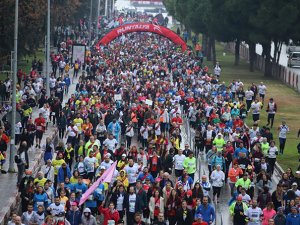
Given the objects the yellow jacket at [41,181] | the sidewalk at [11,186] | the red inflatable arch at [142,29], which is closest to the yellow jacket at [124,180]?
the yellow jacket at [41,181]

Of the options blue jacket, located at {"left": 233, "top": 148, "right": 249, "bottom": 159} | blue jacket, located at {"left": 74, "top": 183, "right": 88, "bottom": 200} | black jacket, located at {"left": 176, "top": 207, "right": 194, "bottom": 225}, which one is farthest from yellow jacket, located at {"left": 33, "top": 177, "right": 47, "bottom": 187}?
blue jacket, located at {"left": 233, "top": 148, "right": 249, "bottom": 159}

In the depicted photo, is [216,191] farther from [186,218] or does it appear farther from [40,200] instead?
[40,200]

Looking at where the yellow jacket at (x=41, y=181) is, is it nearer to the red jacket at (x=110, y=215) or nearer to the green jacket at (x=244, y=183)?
the red jacket at (x=110, y=215)

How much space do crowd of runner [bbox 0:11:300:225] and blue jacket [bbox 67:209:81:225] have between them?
24 mm

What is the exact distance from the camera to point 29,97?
45.9m

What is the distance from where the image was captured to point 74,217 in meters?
23.0

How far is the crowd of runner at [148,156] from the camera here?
942 inches

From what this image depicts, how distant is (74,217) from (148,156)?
25.6ft

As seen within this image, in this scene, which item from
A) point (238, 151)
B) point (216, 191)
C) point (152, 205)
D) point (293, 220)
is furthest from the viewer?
point (238, 151)

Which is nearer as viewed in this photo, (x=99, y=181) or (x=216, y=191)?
(x=99, y=181)

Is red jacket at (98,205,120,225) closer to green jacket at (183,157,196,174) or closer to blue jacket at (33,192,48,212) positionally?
blue jacket at (33,192,48,212)

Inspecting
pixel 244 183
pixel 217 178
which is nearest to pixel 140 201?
pixel 244 183

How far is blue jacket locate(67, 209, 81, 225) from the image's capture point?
2292 centimetres

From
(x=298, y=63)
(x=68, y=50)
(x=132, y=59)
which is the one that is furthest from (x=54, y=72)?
(x=298, y=63)
